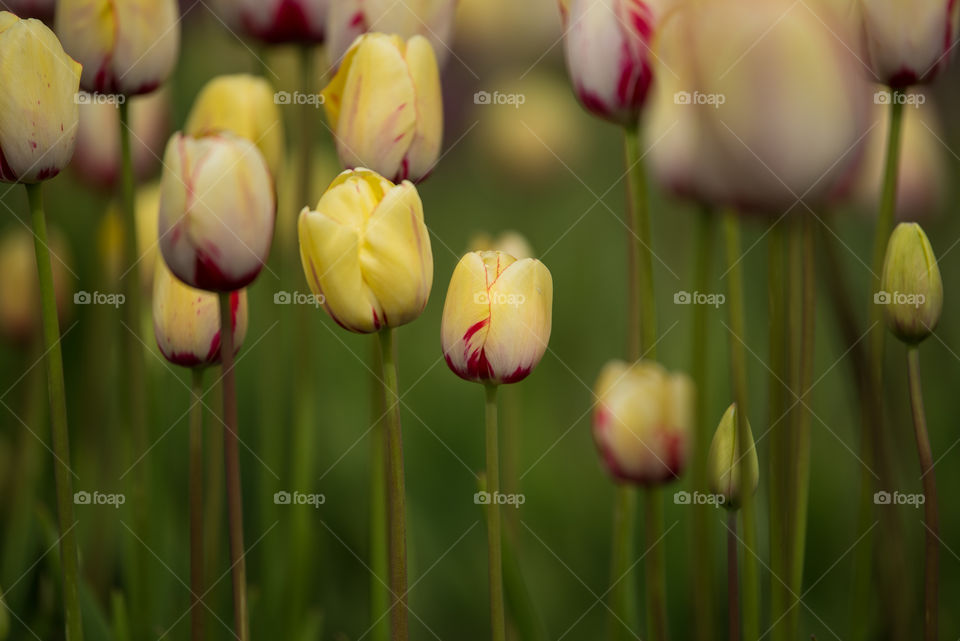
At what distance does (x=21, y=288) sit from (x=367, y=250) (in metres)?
0.55

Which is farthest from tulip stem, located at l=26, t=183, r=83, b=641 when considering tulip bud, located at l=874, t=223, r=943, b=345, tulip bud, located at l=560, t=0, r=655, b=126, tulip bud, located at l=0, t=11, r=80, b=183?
tulip bud, located at l=874, t=223, r=943, b=345

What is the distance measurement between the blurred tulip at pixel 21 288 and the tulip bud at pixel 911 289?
0.71 meters

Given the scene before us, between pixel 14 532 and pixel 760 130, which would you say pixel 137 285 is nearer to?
pixel 14 532

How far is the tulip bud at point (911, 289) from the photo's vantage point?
52 cm

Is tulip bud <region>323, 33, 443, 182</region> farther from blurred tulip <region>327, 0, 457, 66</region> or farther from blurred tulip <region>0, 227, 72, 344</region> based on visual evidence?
blurred tulip <region>0, 227, 72, 344</region>

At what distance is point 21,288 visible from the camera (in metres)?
0.90

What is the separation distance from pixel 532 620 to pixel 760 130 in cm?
31

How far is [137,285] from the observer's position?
690 millimetres

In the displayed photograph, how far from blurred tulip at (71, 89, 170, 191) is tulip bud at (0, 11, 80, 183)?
0.35 m

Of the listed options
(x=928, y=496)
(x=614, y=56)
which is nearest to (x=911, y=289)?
(x=928, y=496)

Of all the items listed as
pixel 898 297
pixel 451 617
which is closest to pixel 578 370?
pixel 451 617

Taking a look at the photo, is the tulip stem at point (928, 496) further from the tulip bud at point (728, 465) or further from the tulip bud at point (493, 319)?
the tulip bud at point (493, 319)

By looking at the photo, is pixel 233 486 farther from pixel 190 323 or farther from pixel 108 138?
pixel 108 138

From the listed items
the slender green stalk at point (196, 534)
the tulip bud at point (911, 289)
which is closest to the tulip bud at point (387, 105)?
the slender green stalk at point (196, 534)
